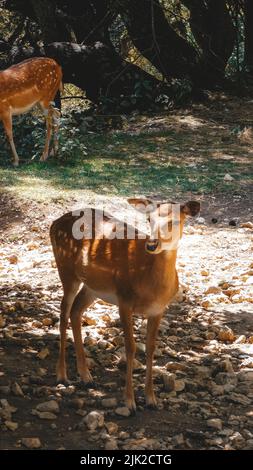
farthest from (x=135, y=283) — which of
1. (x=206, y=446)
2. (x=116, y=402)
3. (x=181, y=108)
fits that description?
→ (x=181, y=108)

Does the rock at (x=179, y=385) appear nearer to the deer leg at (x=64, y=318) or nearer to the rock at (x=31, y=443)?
the deer leg at (x=64, y=318)

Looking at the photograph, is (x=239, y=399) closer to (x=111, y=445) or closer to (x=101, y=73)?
(x=111, y=445)

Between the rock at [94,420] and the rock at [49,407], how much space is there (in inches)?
9.7

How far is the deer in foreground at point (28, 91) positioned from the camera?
12.8 meters

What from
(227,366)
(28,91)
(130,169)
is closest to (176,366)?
(227,366)

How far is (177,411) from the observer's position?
4871 mm

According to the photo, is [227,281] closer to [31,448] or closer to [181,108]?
[31,448]

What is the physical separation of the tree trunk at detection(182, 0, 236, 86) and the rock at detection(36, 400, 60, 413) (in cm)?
1285

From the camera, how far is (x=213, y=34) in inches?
671

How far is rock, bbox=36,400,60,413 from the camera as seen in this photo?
4.68 meters

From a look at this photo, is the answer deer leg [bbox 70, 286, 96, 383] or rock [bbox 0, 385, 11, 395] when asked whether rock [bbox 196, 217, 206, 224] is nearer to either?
deer leg [bbox 70, 286, 96, 383]

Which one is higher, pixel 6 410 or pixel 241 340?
pixel 6 410

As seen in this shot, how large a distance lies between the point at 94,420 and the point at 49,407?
33 cm

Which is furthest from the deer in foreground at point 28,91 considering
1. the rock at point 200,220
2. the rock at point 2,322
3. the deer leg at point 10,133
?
the rock at point 2,322
